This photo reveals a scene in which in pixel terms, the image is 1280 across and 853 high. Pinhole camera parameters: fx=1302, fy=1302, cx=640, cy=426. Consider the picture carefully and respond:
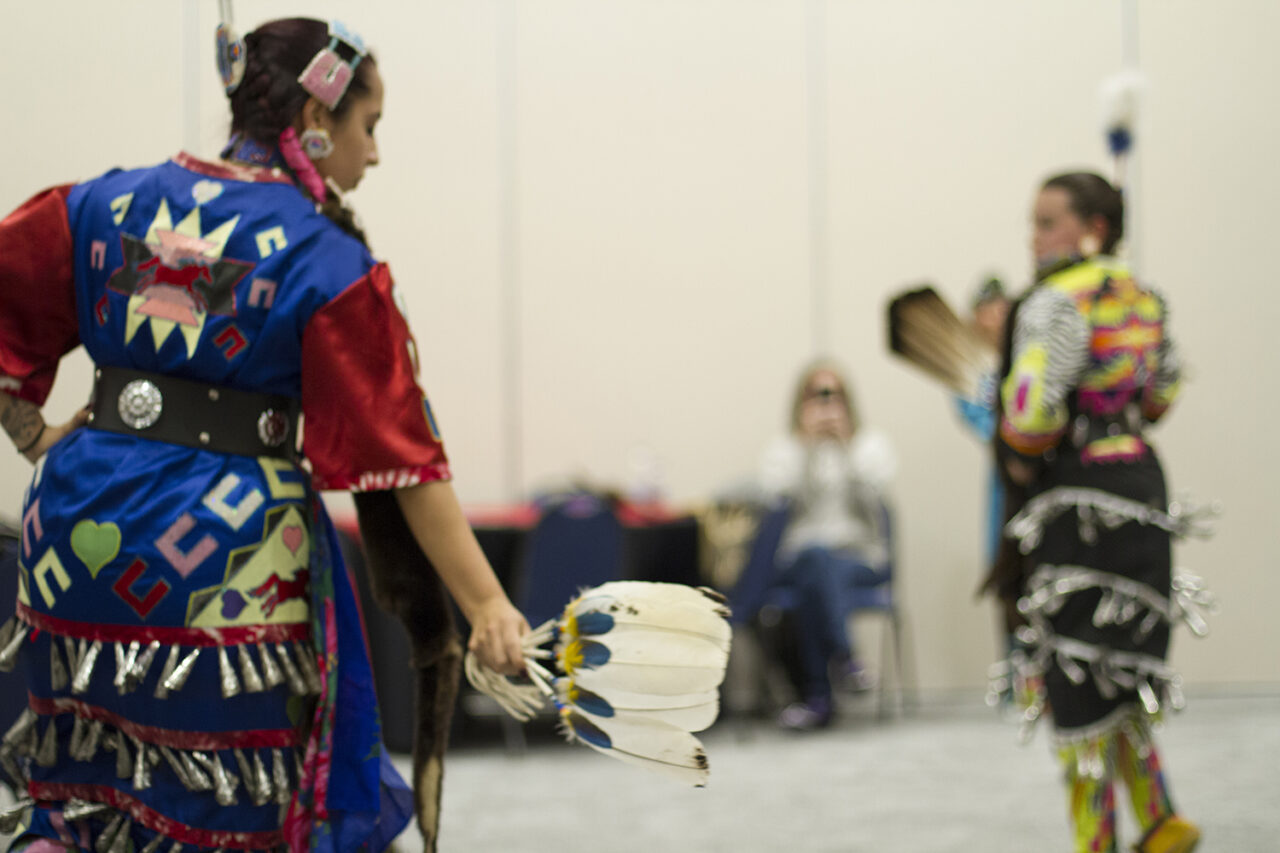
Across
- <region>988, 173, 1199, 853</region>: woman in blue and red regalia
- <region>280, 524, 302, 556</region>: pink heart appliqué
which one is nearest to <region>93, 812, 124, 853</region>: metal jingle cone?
<region>280, 524, 302, 556</region>: pink heart appliqué

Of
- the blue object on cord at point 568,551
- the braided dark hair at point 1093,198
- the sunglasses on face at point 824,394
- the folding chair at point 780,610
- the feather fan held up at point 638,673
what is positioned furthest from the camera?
the sunglasses on face at point 824,394

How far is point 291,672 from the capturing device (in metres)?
1.35

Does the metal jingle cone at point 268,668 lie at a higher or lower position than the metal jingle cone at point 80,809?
higher

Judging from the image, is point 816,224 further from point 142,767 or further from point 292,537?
point 142,767

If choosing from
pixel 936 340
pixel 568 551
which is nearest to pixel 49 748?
pixel 936 340

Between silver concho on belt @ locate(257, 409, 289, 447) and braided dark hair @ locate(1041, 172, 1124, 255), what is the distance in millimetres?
1670

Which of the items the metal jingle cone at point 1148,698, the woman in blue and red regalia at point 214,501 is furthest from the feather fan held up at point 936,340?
the woman in blue and red regalia at point 214,501

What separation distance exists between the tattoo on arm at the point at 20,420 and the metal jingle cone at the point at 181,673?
37 cm

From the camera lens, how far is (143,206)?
137 cm

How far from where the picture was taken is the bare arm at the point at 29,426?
146cm

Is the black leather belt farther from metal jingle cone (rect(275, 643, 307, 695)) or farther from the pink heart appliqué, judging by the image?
metal jingle cone (rect(275, 643, 307, 695))

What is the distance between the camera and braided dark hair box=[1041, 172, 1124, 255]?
248 cm

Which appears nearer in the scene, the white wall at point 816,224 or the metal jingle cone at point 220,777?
the metal jingle cone at point 220,777

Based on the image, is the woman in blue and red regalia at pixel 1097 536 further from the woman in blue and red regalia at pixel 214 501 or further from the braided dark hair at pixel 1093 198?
the woman in blue and red regalia at pixel 214 501
